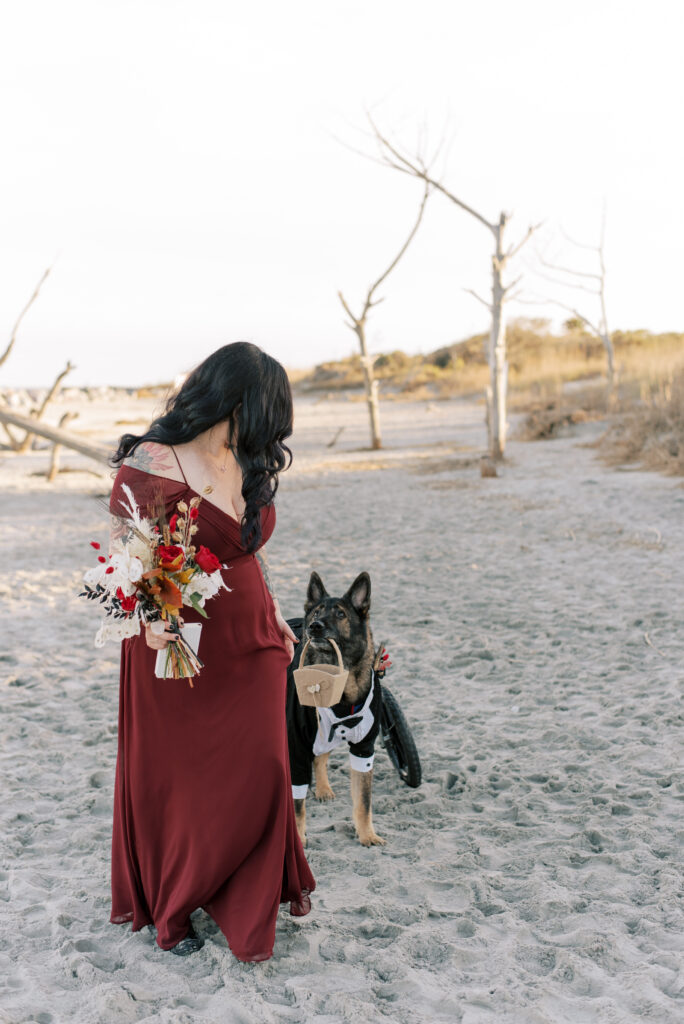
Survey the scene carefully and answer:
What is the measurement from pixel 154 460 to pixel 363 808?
2.12m

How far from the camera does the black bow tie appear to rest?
148 inches

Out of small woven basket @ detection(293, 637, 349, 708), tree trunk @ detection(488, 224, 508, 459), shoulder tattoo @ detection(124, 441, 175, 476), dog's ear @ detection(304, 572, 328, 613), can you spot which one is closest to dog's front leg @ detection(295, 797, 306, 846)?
small woven basket @ detection(293, 637, 349, 708)

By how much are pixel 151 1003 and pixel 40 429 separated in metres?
7.08

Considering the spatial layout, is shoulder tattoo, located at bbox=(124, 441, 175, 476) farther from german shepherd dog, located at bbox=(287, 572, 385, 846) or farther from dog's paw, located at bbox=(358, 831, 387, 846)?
dog's paw, located at bbox=(358, 831, 387, 846)

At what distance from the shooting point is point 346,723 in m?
3.79

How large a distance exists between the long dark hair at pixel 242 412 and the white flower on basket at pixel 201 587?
1.18 ft

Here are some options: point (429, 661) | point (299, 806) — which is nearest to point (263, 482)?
point (299, 806)

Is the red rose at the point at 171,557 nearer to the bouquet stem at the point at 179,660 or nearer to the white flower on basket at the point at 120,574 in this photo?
the white flower on basket at the point at 120,574

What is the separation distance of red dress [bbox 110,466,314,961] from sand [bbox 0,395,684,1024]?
0.87 feet

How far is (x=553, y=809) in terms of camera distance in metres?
4.27

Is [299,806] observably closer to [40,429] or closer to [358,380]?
[40,429]

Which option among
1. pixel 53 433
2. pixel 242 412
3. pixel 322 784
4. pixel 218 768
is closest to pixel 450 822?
pixel 322 784

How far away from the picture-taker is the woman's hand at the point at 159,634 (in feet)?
8.74

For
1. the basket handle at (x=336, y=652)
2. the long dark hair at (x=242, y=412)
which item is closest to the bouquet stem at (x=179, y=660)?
the long dark hair at (x=242, y=412)
